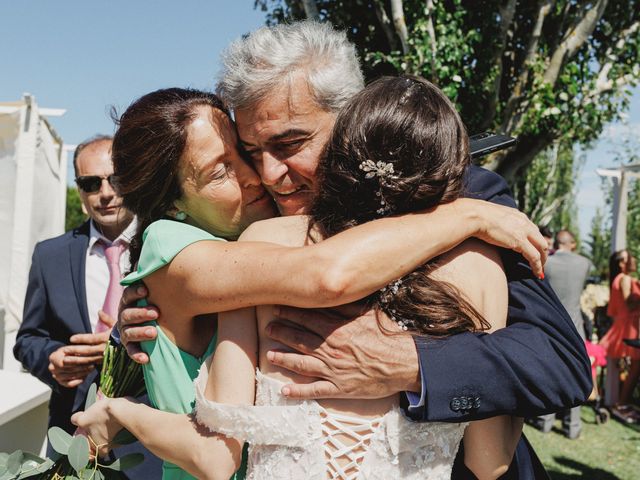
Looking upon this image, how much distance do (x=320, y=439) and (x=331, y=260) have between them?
1.44 ft

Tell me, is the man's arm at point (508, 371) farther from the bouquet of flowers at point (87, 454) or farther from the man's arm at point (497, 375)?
the bouquet of flowers at point (87, 454)

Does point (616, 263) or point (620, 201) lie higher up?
point (620, 201)

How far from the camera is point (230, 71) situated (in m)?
2.07

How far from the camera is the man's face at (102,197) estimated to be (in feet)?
13.0

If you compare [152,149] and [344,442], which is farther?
[152,149]

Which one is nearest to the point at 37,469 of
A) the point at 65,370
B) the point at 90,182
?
the point at 65,370

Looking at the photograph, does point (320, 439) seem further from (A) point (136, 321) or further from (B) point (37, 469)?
(B) point (37, 469)

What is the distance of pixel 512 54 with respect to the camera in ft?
33.2

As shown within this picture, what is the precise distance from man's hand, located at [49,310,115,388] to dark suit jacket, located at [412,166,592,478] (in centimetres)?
194

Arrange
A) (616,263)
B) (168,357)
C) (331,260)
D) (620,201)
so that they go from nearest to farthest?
(331,260)
(168,357)
(616,263)
(620,201)

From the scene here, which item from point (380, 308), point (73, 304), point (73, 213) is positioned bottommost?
point (73, 213)

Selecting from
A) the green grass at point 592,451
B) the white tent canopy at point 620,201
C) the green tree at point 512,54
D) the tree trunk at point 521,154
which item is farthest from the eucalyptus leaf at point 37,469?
the white tent canopy at point 620,201

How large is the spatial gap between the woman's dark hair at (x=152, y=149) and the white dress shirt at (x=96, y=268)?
5.24 feet

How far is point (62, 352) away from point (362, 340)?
2.06m
